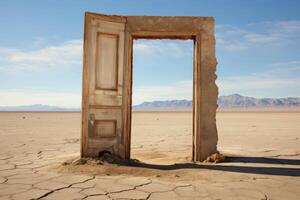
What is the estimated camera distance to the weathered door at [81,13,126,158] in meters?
6.13

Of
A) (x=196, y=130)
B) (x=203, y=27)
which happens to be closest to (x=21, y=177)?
(x=196, y=130)

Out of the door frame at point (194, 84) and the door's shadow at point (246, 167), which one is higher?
the door frame at point (194, 84)

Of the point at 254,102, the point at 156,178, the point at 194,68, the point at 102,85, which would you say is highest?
the point at 254,102

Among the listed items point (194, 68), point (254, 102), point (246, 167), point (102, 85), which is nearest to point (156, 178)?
point (246, 167)

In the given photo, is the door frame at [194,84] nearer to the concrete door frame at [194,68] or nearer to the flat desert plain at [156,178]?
the concrete door frame at [194,68]

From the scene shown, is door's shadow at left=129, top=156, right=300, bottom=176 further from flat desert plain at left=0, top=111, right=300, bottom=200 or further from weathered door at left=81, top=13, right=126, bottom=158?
weathered door at left=81, top=13, right=126, bottom=158

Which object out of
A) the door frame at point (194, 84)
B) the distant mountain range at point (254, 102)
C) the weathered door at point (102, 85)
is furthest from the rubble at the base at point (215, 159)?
the distant mountain range at point (254, 102)

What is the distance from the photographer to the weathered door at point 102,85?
6129mm

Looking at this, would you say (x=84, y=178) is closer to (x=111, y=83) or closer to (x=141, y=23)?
(x=111, y=83)

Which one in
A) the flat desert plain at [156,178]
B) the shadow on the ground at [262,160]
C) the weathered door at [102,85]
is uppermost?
the weathered door at [102,85]

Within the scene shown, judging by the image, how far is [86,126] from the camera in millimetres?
6105

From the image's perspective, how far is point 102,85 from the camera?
20.6 ft

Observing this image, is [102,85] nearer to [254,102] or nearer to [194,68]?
[194,68]

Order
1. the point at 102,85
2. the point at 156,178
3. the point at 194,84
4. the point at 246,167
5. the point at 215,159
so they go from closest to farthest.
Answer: the point at 156,178
the point at 246,167
the point at 215,159
the point at 102,85
the point at 194,84
